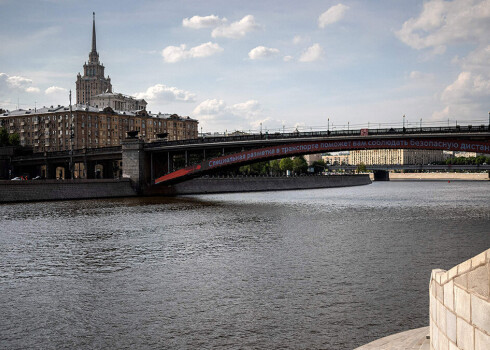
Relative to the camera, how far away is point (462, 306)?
A: 20.0 feet

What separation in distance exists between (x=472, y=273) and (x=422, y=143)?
149 feet

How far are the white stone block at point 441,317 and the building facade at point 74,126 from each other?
121 metres

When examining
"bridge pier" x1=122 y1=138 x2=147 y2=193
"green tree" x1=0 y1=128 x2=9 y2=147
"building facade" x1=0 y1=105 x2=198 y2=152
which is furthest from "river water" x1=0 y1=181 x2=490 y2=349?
"building facade" x1=0 y1=105 x2=198 y2=152

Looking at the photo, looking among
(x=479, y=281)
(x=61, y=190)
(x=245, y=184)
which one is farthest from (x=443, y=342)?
(x=245, y=184)

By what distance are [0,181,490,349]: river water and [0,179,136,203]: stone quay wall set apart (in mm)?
22424

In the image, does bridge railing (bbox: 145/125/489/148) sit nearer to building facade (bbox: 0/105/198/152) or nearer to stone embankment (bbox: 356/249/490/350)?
stone embankment (bbox: 356/249/490/350)

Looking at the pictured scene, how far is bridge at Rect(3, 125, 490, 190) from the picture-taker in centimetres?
4716

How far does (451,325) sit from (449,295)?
14.2 inches

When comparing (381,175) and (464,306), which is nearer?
(464,306)

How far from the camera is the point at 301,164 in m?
160

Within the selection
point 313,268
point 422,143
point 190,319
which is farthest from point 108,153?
point 190,319

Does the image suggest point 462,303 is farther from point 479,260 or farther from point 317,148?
point 317,148

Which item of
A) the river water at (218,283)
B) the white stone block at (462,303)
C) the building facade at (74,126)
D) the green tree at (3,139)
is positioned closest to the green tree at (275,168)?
the building facade at (74,126)

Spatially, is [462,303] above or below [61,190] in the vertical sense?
above
